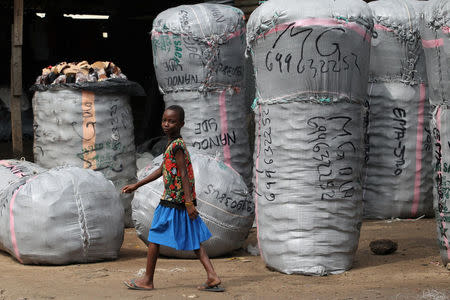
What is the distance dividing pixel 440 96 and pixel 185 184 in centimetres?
181

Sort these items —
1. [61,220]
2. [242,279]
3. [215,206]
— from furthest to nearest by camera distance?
[215,206], [61,220], [242,279]

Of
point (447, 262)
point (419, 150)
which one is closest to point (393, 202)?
point (419, 150)

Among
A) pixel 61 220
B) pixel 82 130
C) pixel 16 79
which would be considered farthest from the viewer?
pixel 16 79

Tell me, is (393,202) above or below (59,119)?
below

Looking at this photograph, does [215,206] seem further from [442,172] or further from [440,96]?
[440,96]

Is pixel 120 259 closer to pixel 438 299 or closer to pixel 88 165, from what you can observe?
pixel 88 165

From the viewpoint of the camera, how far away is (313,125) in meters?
4.82

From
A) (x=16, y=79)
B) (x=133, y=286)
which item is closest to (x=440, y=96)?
(x=133, y=286)

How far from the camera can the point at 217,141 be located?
7.35m

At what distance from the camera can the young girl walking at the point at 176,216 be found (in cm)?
447

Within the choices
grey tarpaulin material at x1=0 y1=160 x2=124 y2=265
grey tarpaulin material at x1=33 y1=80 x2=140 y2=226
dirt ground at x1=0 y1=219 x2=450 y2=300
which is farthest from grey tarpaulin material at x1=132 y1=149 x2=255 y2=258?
grey tarpaulin material at x1=33 y1=80 x2=140 y2=226

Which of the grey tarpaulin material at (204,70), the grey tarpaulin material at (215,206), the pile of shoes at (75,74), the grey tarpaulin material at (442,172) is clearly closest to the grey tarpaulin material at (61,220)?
the grey tarpaulin material at (215,206)

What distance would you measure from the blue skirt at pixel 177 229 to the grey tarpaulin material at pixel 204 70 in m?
2.76

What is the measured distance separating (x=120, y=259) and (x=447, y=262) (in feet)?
8.15
